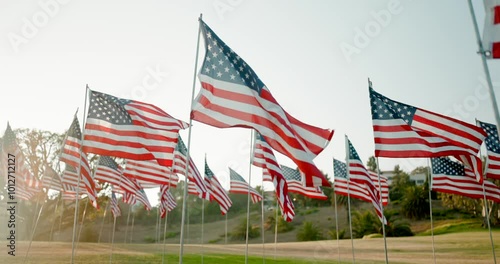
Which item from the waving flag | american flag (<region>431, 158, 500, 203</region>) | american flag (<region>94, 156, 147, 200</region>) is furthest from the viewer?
the waving flag

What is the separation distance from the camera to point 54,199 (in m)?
47.5

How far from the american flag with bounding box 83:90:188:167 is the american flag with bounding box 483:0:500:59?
834 cm

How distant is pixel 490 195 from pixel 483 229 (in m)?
33.5

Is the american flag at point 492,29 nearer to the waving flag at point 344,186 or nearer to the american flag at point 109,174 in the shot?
the waving flag at point 344,186

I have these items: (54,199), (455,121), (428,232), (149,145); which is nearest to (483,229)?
(428,232)

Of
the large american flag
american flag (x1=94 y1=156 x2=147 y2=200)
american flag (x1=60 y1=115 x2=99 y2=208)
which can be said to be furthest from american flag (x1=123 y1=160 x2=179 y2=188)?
the large american flag

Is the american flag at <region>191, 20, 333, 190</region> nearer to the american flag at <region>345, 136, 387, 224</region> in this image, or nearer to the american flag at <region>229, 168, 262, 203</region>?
the american flag at <region>345, 136, 387, 224</region>

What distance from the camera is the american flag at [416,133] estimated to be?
33.5ft

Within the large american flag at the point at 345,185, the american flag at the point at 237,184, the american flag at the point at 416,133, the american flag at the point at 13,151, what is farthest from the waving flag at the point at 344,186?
the american flag at the point at 13,151

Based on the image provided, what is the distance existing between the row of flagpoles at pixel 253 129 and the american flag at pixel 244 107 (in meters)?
0.02

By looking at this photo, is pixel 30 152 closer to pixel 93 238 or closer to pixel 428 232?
pixel 93 238

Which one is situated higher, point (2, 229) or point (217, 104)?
point (217, 104)

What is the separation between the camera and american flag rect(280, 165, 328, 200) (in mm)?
18625

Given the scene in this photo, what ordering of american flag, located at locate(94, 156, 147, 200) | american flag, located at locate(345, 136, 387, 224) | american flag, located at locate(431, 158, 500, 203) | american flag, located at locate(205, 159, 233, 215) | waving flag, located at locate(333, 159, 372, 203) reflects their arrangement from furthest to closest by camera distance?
american flag, located at locate(205, 159, 233, 215) < waving flag, located at locate(333, 159, 372, 203) < american flag, located at locate(94, 156, 147, 200) < american flag, located at locate(345, 136, 387, 224) < american flag, located at locate(431, 158, 500, 203)
